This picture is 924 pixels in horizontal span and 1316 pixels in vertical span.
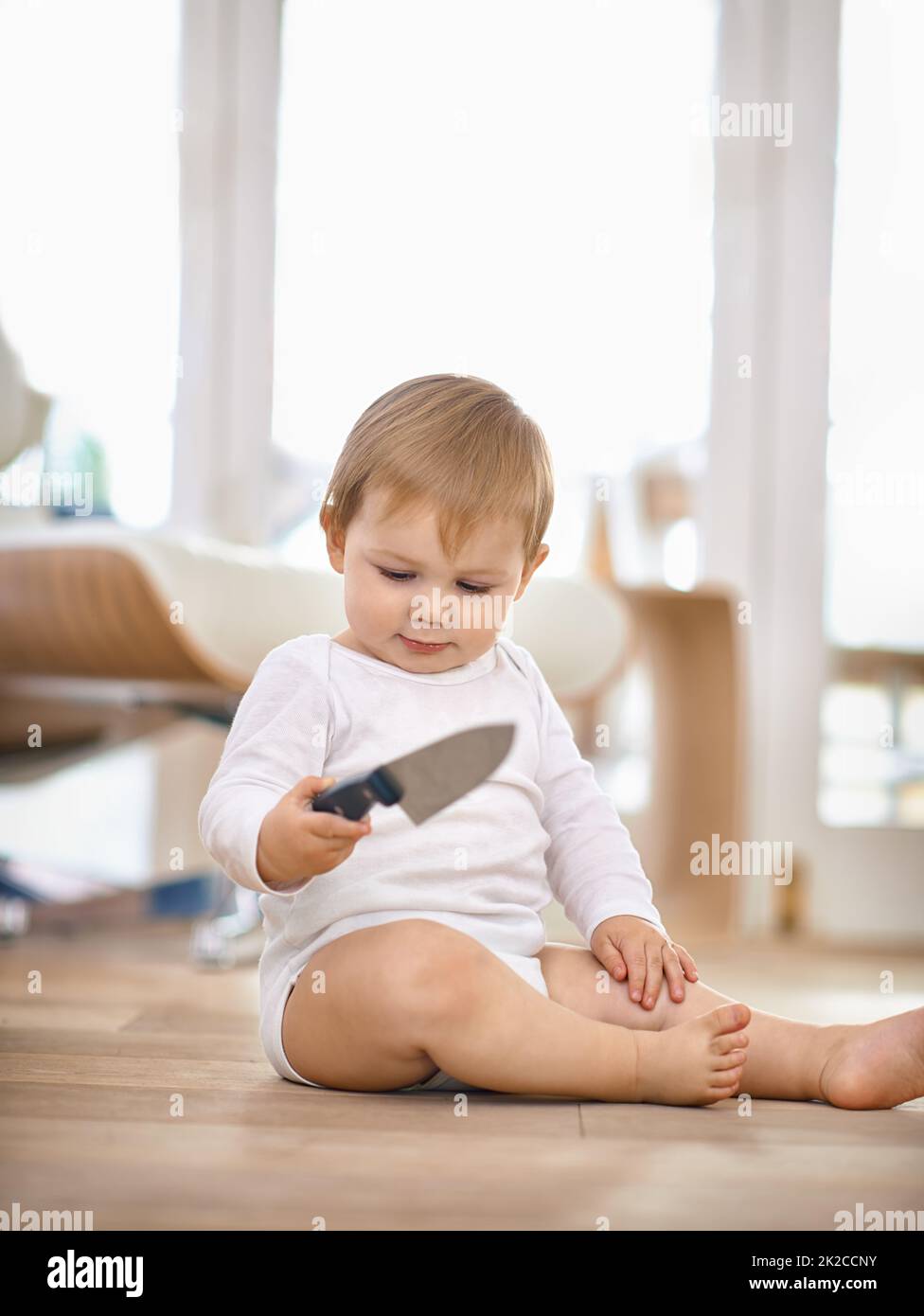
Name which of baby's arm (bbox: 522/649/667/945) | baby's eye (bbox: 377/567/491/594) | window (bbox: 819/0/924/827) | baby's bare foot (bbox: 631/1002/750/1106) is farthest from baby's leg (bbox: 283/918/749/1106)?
window (bbox: 819/0/924/827)

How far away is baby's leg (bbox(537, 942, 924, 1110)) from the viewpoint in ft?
2.82

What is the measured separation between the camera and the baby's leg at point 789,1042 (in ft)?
2.82

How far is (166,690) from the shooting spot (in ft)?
6.12

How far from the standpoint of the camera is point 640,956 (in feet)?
2.98

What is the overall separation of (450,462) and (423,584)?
84 millimetres

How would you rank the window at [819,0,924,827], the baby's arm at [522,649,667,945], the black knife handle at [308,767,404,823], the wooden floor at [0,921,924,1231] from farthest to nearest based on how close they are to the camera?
the window at [819,0,924,827] → the baby's arm at [522,649,667,945] → the black knife handle at [308,767,404,823] → the wooden floor at [0,921,924,1231]

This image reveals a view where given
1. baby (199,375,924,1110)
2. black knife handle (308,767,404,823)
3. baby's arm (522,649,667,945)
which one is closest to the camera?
black knife handle (308,767,404,823)

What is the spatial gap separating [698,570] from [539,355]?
473 mm

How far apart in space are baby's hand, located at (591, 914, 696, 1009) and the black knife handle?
26cm

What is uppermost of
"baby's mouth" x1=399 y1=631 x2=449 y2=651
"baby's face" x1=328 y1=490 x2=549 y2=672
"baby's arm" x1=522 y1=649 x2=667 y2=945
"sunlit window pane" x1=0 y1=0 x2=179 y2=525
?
"sunlit window pane" x1=0 y1=0 x2=179 y2=525

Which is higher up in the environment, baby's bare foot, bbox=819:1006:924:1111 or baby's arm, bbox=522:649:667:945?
baby's arm, bbox=522:649:667:945

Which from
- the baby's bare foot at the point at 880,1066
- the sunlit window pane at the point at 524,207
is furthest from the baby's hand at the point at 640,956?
the sunlit window pane at the point at 524,207

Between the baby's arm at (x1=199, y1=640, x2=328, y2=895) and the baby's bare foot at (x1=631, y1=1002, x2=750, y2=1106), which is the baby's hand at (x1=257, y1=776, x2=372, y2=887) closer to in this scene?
the baby's arm at (x1=199, y1=640, x2=328, y2=895)
